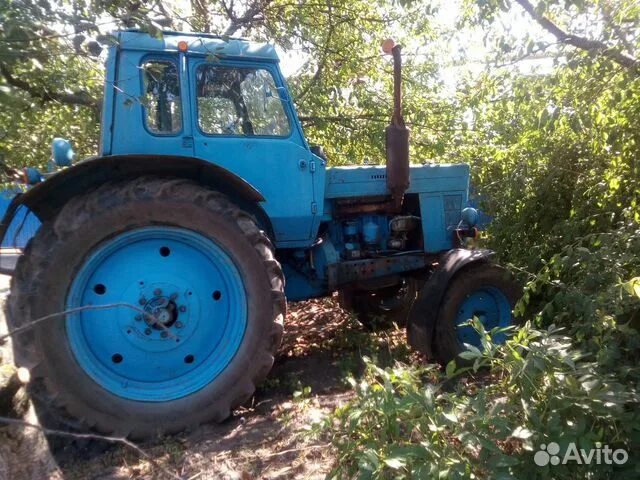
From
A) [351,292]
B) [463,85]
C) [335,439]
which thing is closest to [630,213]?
[335,439]

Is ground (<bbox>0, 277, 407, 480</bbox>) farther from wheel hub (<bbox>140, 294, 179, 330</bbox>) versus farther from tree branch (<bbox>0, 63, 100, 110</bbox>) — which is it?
tree branch (<bbox>0, 63, 100, 110</bbox>)

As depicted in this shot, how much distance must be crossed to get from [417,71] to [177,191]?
4.56 metres

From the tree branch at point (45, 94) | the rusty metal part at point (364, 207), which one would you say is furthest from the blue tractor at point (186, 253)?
the tree branch at point (45, 94)

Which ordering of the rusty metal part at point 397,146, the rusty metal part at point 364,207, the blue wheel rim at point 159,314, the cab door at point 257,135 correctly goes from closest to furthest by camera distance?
the blue wheel rim at point 159,314 → the cab door at point 257,135 → the rusty metal part at point 397,146 → the rusty metal part at point 364,207

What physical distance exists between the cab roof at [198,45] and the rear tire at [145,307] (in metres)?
0.89

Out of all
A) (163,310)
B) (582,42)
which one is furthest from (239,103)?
(582,42)

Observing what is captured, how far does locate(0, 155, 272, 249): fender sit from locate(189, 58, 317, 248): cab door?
295 millimetres

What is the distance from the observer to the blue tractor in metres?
2.92

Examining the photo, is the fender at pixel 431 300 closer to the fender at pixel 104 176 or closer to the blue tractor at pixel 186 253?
the blue tractor at pixel 186 253

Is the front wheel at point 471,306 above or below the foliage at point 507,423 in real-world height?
above

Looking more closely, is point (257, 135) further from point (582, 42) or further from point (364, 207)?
point (582, 42)

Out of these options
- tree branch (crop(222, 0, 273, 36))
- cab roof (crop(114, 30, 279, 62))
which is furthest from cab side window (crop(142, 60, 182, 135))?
tree branch (crop(222, 0, 273, 36))

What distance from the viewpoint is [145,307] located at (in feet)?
10.4

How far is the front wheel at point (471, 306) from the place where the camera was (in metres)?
3.79
